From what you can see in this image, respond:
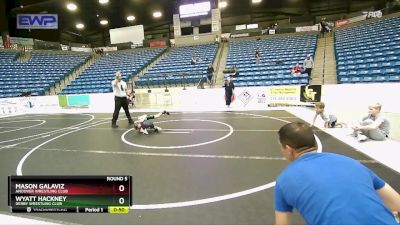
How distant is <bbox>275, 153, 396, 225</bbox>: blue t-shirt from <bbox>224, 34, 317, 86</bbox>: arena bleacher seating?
1596 cm

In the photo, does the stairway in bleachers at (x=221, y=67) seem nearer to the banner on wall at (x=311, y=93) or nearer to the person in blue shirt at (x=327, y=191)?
the banner on wall at (x=311, y=93)

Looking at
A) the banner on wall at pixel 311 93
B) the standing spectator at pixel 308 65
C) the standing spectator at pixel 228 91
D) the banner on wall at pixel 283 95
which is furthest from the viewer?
the standing spectator at pixel 308 65

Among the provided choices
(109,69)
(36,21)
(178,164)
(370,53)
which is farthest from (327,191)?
(36,21)

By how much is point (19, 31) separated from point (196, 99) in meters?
28.3

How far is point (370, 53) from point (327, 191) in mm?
19763

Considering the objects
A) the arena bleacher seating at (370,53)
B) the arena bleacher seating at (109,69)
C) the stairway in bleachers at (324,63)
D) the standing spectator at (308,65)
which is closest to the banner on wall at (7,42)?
the arena bleacher seating at (109,69)

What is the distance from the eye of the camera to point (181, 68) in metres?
23.3

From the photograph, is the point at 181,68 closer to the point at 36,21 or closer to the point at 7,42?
the point at 36,21

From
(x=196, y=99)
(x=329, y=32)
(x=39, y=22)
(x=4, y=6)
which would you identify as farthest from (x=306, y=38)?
(x=4, y=6)

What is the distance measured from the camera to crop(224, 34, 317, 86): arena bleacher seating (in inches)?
705

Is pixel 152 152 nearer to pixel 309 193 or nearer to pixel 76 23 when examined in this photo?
pixel 309 193

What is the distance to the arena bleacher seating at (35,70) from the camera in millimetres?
22492

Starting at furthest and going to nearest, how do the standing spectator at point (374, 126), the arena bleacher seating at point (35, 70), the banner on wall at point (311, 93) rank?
the arena bleacher seating at point (35, 70), the banner on wall at point (311, 93), the standing spectator at point (374, 126)
